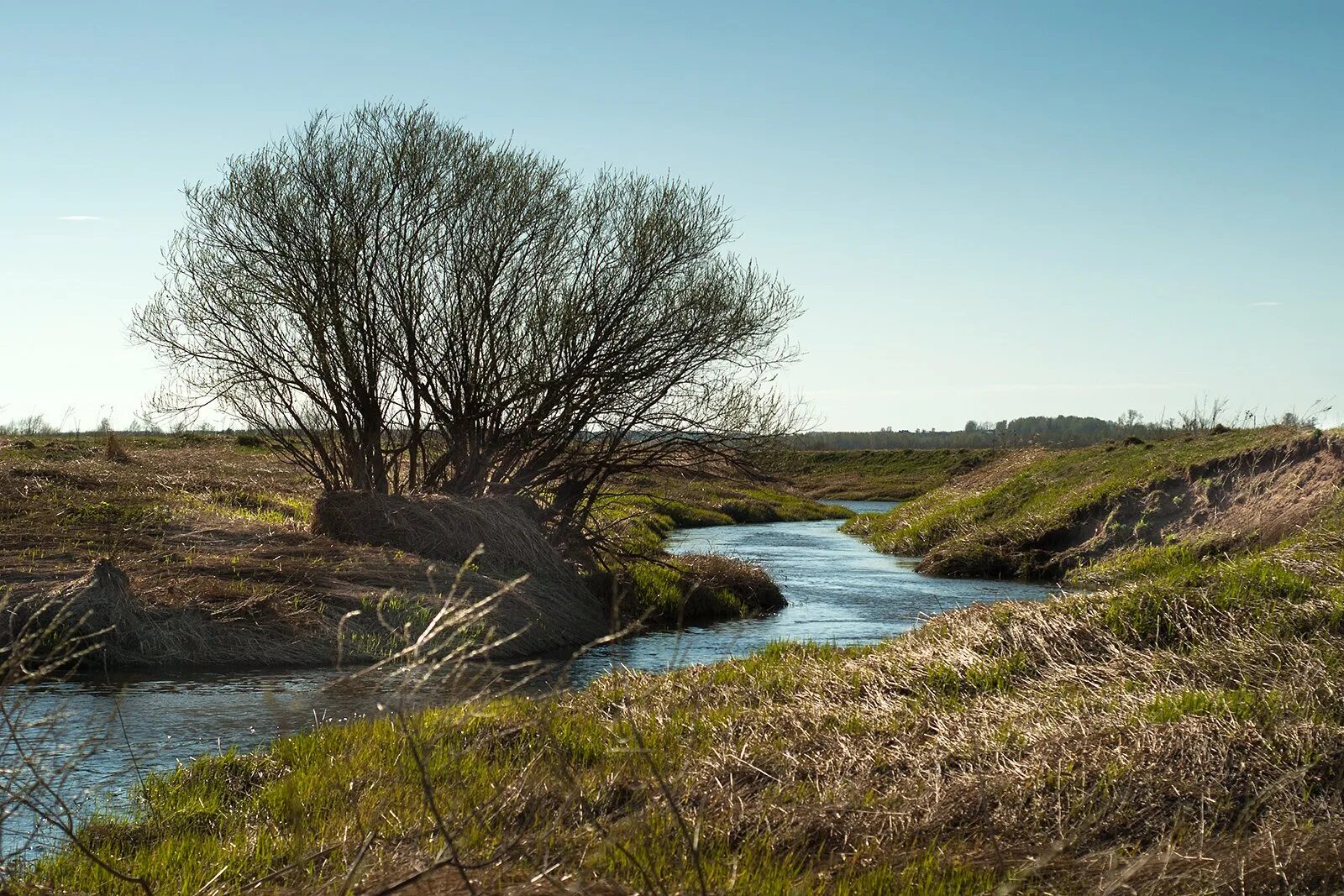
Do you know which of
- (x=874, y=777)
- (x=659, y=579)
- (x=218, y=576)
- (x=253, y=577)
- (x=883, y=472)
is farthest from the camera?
A: (x=883, y=472)

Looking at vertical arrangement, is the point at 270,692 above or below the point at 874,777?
below

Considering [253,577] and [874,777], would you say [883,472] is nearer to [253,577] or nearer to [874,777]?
[253,577]

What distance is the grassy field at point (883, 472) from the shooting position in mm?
66875

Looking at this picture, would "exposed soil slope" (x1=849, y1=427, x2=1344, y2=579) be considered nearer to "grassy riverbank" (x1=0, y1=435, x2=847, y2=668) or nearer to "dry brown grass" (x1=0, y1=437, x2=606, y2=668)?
"grassy riverbank" (x1=0, y1=435, x2=847, y2=668)

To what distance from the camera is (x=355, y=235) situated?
1761cm

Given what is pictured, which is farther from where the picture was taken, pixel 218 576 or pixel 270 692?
pixel 218 576

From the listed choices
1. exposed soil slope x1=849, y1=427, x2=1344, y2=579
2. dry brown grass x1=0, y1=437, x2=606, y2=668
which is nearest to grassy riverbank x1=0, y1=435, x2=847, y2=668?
dry brown grass x1=0, y1=437, x2=606, y2=668

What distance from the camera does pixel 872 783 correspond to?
6562 mm

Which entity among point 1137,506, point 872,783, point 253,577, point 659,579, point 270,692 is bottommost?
point 270,692

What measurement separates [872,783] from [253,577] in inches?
413

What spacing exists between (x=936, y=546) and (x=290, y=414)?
643 inches

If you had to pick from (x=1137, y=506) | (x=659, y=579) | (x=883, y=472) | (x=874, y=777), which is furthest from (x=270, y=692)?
(x=883, y=472)

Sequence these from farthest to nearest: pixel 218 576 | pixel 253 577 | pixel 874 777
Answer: pixel 253 577 < pixel 218 576 < pixel 874 777

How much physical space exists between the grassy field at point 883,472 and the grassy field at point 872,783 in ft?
156
